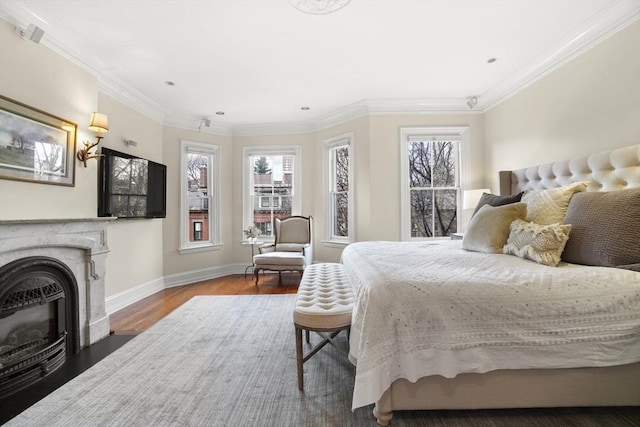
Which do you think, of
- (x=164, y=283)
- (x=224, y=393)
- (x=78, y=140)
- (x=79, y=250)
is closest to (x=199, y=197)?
(x=164, y=283)

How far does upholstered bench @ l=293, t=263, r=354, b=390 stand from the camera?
5.32ft

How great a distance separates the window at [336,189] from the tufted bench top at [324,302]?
7.43ft

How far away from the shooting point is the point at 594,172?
2346 mm

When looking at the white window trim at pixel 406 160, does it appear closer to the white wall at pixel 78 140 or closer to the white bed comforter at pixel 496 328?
the white bed comforter at pixel 496 328

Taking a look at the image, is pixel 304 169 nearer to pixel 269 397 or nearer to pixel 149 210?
pixel 149 210

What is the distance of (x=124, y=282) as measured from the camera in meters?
3.44

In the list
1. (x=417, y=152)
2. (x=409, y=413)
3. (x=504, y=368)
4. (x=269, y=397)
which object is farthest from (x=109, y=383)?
(x=417, y=152)

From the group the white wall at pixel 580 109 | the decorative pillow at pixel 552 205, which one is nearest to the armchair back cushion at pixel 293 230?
the white wall at pixel 580 109

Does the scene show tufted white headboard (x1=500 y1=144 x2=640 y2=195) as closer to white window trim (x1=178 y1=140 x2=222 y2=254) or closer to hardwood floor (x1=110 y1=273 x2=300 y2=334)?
hardwood floor (x1=110 y1=273 x2=300 y2=334)

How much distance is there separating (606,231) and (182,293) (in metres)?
4.39

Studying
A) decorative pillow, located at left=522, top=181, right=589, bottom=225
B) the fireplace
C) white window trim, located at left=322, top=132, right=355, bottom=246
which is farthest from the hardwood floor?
decorative pillow, located at left=522, top=181, right=589, bottom=225

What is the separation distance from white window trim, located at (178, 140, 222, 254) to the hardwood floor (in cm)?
62

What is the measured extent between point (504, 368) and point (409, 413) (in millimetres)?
540

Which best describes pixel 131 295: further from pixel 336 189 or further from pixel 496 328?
pixel 496 328
